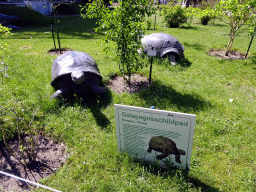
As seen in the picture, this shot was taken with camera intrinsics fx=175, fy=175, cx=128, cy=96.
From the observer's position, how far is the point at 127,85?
16.3 ft

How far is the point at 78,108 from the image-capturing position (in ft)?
12.7

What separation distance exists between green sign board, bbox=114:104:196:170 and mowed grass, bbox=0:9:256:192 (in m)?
0.17

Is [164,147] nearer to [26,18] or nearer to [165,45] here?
[165,45]

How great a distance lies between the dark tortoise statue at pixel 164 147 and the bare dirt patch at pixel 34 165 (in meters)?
1.46

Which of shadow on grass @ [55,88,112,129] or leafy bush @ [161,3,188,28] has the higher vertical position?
leafy bush @ [161,3,188,28]

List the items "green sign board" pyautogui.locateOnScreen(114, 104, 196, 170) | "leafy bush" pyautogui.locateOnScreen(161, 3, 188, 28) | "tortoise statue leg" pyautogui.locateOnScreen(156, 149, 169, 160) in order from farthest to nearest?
"leafy bush" pyautogui.locateOnScreen(161, 3, 188, 28), "tortoise statue leg" pyautogui.locateOnScreen(156, 149, 169, 160), "green sign board" pyautogui.locateOnScreen(114, 104, 196, 170)

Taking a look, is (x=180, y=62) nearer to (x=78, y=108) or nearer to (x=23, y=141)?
(x=78, y=108)

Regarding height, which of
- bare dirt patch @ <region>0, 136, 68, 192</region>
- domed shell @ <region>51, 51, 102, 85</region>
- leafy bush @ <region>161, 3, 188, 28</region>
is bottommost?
bare dirt patch @ <region>0, 136, 68, 192</region>

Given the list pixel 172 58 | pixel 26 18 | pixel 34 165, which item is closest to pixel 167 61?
pixel 172 58

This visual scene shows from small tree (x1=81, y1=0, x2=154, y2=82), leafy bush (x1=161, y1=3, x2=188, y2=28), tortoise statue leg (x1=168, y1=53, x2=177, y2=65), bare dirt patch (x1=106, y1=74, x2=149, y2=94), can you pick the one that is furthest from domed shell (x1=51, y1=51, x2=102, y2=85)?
leafy bush (x1=161, y1=3, x2=188, y2=28)

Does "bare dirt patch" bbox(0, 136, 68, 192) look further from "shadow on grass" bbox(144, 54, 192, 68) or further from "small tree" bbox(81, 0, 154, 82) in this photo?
"shadow on grass" bbox(144, 54, 192, 68)

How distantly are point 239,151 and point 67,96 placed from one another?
368cm

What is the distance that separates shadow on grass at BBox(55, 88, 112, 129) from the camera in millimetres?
3762

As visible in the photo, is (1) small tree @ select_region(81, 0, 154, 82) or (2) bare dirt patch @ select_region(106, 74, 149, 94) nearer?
(1) small tree @ select_region(81, 0, 154, 82)
